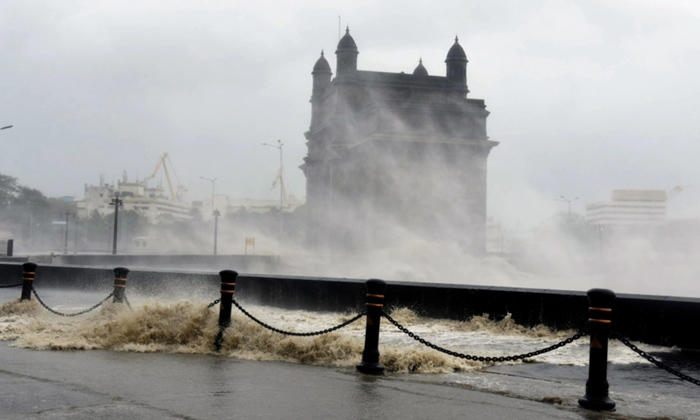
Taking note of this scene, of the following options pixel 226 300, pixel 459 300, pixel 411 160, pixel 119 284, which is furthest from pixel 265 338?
pixel 411 160

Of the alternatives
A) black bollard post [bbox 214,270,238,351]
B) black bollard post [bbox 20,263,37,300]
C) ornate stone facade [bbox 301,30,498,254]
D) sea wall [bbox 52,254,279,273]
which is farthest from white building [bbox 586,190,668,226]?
black bollard post [bbox 214,270,238,351]

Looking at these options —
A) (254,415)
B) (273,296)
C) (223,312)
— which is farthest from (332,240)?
(254,415)

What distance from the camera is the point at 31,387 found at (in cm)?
802

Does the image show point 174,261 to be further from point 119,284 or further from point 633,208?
point 633,208

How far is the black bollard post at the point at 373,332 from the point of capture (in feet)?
30.8

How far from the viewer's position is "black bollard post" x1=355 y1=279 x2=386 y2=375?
9.40 m

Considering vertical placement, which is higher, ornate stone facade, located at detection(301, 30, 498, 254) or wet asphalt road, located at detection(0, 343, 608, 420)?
ornate stone facade, located at detection(301, 30, 498, 254)

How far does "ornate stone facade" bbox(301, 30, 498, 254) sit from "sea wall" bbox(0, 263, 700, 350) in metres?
42.0

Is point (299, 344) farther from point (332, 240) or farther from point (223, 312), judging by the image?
point (332, 240)

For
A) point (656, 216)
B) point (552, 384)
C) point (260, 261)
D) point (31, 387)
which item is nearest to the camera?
point (31, 387)

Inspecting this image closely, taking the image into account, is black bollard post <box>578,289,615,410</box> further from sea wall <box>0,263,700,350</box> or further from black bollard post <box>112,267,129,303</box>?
black bollard post <box>112,267,129,303</box>

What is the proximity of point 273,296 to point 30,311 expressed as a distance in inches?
205

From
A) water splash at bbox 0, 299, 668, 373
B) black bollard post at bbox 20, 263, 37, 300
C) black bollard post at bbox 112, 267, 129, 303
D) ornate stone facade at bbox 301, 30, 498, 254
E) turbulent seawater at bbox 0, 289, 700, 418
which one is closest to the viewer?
turbulent seawater at bbox 0, 289, 700, 418

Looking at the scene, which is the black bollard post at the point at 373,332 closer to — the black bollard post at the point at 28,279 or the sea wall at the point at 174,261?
the black bollard post at the point at 28,279
